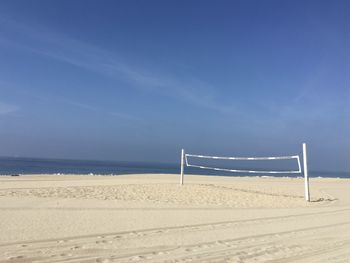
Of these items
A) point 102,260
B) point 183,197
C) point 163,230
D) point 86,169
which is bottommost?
point 102,260

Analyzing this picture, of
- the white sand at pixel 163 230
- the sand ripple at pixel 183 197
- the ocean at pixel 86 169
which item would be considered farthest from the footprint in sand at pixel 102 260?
the ocean at pixel 86 169

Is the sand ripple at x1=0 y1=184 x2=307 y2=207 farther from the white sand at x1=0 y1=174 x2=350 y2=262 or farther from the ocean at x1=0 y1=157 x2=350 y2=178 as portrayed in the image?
the ocean at x1=0 y1=157 x2=350 y2=178

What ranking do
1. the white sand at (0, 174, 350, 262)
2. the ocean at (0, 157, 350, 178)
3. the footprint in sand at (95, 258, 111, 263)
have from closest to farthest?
the footprint in sand at (95, 258, 111, 263) < the white sand at (0, 174, 350, 262) < the ocean at (0, 157, 350, 178)

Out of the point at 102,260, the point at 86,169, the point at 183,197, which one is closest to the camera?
the point at 102,260

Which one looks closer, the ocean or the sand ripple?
the sand ripple

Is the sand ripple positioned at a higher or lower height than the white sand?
higher

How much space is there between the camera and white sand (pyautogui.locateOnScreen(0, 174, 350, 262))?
5562 millimetres

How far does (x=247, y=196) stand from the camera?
45.6 ft

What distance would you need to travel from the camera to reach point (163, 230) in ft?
23.7

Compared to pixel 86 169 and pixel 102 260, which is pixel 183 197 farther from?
pixel 86 169

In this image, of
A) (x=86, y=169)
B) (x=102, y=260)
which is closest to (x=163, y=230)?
(x=102, y=260)

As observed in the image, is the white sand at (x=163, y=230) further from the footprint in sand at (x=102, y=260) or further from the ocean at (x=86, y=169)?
the ocean at (x=86, y=169)

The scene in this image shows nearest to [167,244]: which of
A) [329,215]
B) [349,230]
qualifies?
[349,230]

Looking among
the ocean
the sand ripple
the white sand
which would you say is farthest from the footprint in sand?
the ocean
